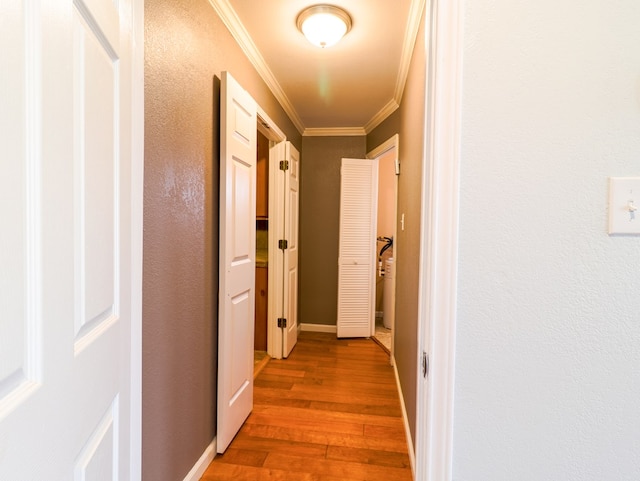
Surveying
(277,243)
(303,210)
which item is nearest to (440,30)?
(277,243)

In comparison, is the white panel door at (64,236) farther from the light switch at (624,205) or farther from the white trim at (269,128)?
the white trim at (269,128)

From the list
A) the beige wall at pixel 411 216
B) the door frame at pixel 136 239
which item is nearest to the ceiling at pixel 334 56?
the beige wall at pixel 411 216

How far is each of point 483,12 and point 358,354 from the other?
3.24m

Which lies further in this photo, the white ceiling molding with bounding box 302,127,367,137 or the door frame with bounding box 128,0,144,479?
the white ceiling molding with bounding box 302,127,367,137

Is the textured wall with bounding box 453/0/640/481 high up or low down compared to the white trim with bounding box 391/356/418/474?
up

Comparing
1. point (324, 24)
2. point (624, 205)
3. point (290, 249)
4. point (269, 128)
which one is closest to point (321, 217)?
point (290, 249)

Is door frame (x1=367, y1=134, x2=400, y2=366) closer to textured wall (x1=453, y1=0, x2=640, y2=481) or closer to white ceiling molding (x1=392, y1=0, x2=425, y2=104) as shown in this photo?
white ceiling molding (x1=392, y1=0, x2=425, y2=104)

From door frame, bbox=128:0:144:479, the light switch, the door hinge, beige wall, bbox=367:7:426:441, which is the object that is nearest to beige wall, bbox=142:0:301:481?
door frame, bbox=128:0:144:479

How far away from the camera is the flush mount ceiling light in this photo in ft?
6.23

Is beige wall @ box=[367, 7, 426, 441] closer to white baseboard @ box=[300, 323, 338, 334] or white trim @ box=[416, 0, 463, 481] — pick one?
white trim @ box=[416, 0, 463, 481]

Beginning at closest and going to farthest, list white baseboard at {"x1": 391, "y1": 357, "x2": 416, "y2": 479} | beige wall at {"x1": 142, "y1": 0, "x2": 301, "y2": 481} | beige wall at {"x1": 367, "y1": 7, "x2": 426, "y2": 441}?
beige wall at {"x1": 142, "y1": 0, "x2": 301, "y2": 481}
white baseboard at {"x1": 391, "y1": 357, "x2": 416, "y2": 479}
beige wall at {"x1": 367, "y1": 7, "x2": 426, "y2": 441}

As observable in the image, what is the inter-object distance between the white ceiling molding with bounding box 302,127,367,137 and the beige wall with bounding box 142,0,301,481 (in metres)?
2.26

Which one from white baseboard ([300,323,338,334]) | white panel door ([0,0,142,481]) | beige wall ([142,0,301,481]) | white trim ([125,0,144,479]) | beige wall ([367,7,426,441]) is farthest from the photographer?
white baseboard ([300,323,338,334])

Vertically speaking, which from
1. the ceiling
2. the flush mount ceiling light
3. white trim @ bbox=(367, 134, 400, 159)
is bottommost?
white trim @ bbox=(367, 134, 400, 159)
